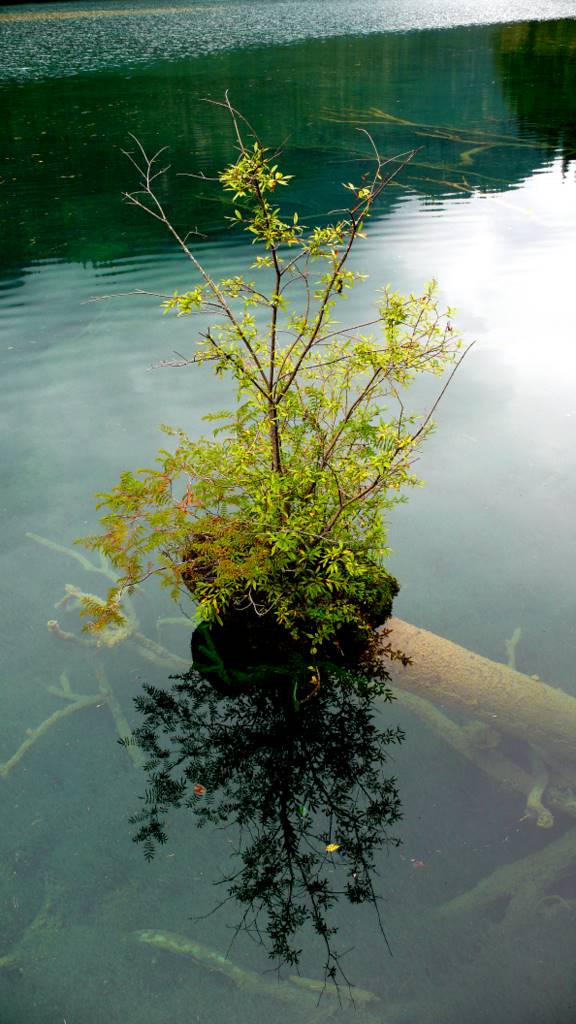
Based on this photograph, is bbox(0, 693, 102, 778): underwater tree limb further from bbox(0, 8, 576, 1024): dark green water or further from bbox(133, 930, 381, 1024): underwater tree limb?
bbox(133, 930, 381, 1024): underwater tree limb

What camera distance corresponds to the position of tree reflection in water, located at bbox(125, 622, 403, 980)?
3541 millimetres

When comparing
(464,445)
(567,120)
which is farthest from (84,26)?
(464,445)

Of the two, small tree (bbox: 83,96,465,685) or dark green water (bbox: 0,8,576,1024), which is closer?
dark green water (bbox: 0,8,576,1024)

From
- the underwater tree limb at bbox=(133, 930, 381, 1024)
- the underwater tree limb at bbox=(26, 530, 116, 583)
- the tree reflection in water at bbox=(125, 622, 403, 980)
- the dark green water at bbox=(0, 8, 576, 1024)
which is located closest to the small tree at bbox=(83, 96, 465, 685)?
the tree reflection in water at bbox=(125, 622, 403, 980)

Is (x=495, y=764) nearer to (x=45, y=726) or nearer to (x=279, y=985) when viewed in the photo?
(x=279, y=985)

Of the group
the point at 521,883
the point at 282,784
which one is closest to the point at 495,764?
the point at 521,883

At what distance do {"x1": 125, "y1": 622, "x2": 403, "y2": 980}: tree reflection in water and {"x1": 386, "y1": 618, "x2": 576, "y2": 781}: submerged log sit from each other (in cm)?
25

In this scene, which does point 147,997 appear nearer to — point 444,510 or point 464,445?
point 444,510

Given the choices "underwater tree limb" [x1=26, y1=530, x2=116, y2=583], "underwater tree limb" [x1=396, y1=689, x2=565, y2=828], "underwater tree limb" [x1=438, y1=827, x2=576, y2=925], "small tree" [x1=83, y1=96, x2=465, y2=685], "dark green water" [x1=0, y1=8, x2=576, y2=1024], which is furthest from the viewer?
"underwater tree limb" [x1=26, y1=530, x2=116, y2=583]

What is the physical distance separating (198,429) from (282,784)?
405 centimetres

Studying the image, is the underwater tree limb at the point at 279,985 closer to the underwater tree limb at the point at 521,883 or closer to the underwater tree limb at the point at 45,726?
the underwater tree limb at the point at 521,883

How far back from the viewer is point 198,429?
7375mm

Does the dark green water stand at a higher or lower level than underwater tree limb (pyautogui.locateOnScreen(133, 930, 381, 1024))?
higher

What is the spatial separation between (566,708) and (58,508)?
4055 millimetres
